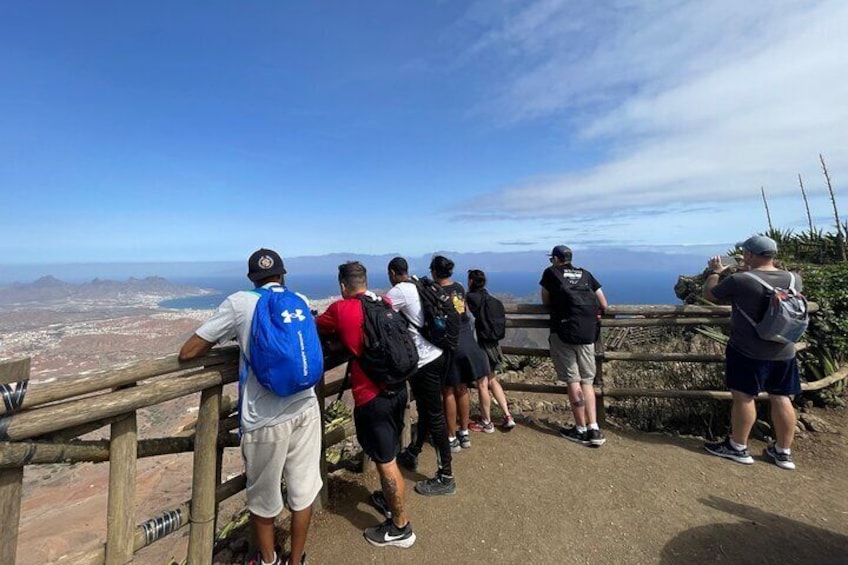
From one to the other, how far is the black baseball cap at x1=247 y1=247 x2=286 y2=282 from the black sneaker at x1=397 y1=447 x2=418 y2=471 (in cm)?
243

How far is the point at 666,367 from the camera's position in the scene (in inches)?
264

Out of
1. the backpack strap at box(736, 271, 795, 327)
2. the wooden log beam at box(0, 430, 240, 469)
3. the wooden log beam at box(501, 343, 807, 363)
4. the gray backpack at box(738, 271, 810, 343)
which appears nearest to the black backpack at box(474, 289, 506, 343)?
the wooden log beam at box(501, 343, 807, 363)

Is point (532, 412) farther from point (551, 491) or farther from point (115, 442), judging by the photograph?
point (115, 442)

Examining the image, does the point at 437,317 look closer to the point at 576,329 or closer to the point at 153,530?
the point at 576,329

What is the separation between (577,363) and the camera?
4.70 m

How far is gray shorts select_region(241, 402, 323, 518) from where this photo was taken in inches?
104

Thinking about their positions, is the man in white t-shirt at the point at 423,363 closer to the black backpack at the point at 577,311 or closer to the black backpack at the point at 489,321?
the black backpack at the point at 489,321

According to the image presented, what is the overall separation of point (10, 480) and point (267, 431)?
1.15 meters

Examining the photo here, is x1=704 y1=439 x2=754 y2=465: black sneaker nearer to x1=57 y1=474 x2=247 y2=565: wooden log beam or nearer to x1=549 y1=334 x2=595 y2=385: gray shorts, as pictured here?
x1=549 y1=334 x2=595 y2=385: gray shorts

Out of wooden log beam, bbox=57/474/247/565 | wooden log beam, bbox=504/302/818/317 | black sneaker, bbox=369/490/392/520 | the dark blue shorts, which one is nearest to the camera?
wooden log beam, bbox=57/474/247/565

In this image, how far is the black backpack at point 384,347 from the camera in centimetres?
295

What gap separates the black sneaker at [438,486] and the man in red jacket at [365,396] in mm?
638

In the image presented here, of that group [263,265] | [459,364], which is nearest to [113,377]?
[263,265]

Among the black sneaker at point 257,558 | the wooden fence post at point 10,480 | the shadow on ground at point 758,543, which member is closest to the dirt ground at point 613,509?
the shadow on ground at point 758,543
